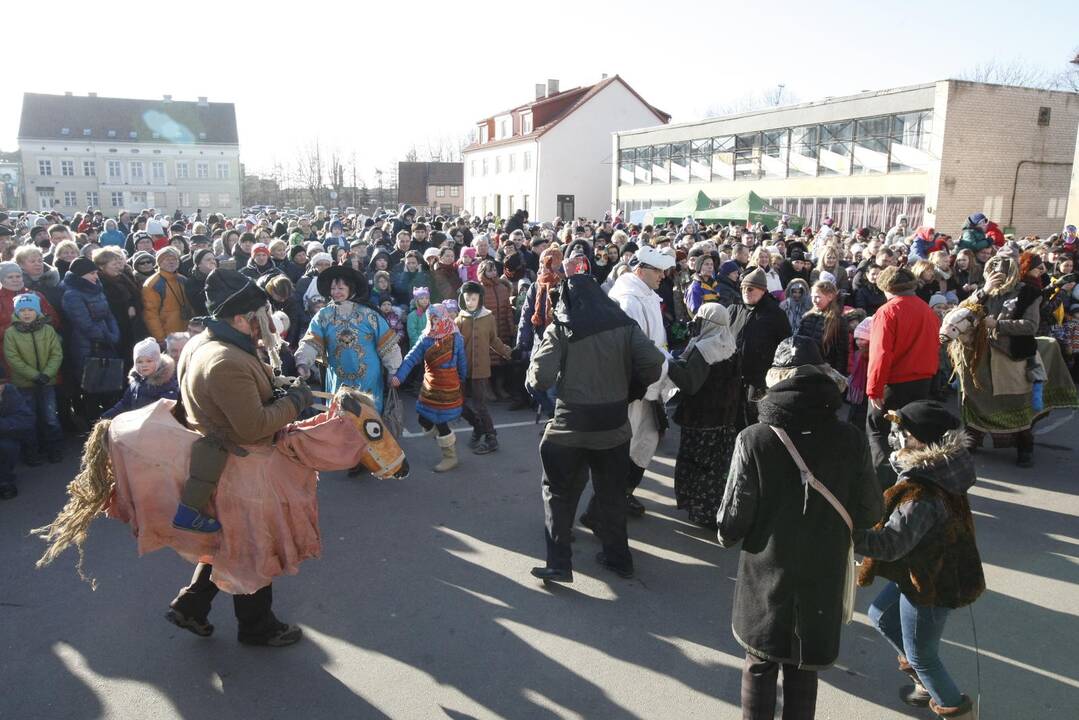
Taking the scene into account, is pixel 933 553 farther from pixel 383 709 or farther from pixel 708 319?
pixel 383 709

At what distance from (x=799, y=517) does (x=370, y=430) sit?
82.4 inches

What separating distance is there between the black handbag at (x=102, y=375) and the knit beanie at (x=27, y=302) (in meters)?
0.64

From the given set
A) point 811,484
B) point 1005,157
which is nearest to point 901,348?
point 811,484

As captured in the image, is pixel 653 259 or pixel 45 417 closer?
pixel 653 259

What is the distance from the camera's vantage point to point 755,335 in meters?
5.31

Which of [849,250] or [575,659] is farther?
[849,250]

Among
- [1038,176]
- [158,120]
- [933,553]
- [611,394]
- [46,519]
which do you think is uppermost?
[158,120]

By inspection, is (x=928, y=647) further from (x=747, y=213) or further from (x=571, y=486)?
(x=747, y=213)

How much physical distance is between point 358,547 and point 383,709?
175 centimetres

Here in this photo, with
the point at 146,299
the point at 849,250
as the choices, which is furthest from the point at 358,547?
the point at 849,250

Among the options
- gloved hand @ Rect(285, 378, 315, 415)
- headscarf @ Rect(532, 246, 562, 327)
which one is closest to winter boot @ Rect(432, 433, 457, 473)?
headscarf @ Rect(532, 246, 562, 327)

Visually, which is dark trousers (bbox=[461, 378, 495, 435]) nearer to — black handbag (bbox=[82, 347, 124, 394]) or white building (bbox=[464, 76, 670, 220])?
black handbag (bbox=[82, 347, 124, 394])

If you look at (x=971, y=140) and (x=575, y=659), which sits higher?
(x=971, y=140)

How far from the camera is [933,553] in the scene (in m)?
2.92
